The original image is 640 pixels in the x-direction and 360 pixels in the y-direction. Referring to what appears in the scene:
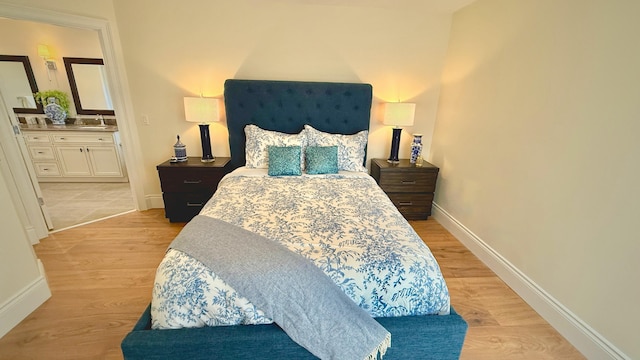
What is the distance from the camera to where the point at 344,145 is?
267 centimetres

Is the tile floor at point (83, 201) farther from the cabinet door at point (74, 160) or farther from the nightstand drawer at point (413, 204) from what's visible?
the nightstand drawer at point (413, 204)

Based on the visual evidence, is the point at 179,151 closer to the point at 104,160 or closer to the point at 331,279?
the point at 104,160

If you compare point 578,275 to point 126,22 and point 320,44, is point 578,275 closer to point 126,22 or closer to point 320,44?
point 320,44

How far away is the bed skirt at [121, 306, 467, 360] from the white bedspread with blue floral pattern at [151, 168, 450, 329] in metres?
0.05

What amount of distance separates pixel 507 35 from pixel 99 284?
3677 mm

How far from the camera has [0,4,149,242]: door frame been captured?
2117 mm

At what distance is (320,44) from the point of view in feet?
9.04

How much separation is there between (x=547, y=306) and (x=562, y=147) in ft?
3.43

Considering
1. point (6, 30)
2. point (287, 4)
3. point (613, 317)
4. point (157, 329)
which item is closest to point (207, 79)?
point (287, 4)

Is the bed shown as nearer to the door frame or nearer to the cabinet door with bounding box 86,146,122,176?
the door frame

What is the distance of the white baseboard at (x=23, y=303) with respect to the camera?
4.98 ft

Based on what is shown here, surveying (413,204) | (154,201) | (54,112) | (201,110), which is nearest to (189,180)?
(201,110)

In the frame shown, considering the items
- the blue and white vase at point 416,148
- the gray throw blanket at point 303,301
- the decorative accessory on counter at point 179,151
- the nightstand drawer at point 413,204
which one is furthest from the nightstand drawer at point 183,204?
the blue and white vase at point 416,148

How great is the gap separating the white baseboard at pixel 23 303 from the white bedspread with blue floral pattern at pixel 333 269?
3.81 ft
